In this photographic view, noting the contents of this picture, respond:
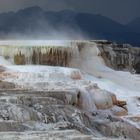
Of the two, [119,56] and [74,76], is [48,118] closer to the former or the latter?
[74,76]

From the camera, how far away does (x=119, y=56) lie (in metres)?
28.2

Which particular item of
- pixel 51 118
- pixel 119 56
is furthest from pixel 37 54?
pixel 51 118

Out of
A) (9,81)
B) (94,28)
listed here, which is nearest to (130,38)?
(94,28)

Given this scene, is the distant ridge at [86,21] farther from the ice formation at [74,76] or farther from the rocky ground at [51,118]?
the rocky ground at [51,118]

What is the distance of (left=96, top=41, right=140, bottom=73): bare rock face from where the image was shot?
27266 millimetres

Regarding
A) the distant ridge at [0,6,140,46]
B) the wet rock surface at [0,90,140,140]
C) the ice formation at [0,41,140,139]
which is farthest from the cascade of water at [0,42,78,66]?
the distant ridge at [0,6,140,46]

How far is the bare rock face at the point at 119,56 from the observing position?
27.3 meters

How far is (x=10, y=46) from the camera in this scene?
2227 centimetres

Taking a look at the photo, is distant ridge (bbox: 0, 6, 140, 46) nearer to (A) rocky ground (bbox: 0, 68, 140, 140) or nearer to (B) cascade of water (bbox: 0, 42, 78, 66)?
(B) cascade of water (bbox: 0, 42, 78, 66)

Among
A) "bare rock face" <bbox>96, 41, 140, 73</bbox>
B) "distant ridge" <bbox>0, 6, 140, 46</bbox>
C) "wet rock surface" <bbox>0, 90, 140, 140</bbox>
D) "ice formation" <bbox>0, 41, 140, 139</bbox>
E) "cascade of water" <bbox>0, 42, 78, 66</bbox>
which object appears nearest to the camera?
"wet rock surface" <bbox>0, 90, 140, 140</bbox>

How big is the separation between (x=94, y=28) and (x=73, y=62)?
113071 mm

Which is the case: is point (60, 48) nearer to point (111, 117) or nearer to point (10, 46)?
point (10, 46)

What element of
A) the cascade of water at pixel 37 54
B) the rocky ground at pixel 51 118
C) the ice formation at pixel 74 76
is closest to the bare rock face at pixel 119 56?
the ice formation at pixel 74 76

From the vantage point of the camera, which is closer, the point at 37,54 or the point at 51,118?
the point at 51,118
